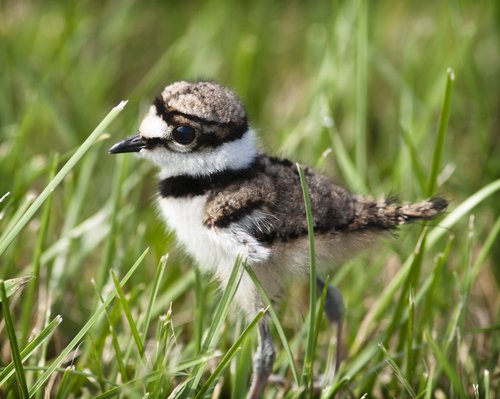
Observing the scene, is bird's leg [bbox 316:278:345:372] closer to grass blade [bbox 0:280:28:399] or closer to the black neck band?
the black neck band

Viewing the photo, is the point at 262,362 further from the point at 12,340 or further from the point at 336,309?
the point at 12,340

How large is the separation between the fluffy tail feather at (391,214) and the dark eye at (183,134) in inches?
20.1

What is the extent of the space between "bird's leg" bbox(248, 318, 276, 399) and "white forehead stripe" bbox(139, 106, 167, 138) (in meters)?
0.62

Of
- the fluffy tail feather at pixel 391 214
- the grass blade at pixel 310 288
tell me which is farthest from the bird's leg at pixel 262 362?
the fluffy tail feather at pixel 391 214

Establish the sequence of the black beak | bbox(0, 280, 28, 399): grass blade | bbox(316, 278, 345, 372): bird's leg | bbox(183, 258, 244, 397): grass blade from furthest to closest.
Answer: bbox(316, 278, 345, 372): bird's leg → the black beak → bbox(183, 258, 244, 397): grass blade → bbox(0, 280, 28, 399): grass blade

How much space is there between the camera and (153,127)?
2045mm

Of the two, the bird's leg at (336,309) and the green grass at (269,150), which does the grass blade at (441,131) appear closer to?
the green grass at (269,150)

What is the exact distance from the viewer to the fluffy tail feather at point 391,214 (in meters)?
2.02

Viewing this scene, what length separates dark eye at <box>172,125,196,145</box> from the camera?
1995 millimetres

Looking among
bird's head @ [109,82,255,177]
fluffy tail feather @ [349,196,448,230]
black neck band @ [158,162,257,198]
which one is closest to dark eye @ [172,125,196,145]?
bird's head @ [109,82,255,177]

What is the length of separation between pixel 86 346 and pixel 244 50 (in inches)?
66.6

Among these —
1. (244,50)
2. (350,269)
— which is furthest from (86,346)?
(244,50)

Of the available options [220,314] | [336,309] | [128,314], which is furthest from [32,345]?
[336,309]

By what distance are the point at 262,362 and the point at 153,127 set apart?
75 cm
